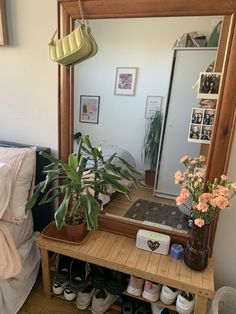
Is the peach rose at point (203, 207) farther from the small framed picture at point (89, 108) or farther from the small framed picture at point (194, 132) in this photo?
the small framed picture at point (89, 108)

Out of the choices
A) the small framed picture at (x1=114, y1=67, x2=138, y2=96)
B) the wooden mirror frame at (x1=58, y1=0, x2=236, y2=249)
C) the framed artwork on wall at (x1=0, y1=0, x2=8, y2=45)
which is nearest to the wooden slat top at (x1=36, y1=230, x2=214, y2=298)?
the wooden mirror frame at (x1=58, y1=0, x2=236, y2=249)

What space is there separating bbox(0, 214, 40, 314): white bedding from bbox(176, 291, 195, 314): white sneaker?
0.85m

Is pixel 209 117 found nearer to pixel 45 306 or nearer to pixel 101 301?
pixel 101 301

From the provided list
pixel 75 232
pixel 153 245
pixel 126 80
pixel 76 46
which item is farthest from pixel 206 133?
pixel 75 232

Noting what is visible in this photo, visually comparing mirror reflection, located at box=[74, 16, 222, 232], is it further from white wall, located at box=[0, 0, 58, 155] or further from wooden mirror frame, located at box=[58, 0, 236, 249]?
white wall, located at box=[0, 0, 58, 155]

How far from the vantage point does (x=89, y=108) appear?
1312mm

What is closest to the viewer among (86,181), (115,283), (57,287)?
(86,181)

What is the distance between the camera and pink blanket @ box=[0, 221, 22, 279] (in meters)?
1.15

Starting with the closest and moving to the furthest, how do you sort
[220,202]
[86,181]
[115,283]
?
[220,202]
[86,181]
[115,283]

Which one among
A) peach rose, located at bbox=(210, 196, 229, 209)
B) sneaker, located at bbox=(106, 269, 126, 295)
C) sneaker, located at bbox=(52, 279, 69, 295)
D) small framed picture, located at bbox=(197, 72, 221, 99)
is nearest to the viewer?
peach rose, located at bbox=(210, 196, 229, 209)

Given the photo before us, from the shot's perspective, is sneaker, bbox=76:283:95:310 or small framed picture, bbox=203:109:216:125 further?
sneaker, bbox=76:283:95:310

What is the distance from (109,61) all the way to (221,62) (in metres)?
0.54

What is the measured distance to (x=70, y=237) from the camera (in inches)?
49.7

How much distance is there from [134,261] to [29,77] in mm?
1186
